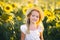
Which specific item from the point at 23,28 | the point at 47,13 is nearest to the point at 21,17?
the point at 23,28

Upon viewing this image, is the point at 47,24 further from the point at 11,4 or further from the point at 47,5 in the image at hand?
the point at 11,4

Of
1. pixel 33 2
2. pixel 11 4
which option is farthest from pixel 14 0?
pixel 33 2

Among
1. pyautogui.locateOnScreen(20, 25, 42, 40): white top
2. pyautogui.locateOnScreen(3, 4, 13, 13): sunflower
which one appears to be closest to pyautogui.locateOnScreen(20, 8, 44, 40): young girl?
pyautogui.locateOnScreen(20, 25, 42, 40): white top

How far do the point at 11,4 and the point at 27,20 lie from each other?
233 millimetres

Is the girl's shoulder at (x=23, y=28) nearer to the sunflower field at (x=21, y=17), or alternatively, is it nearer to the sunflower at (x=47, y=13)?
the sunflower field at (x=21, y=17)

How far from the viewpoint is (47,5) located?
87.3 inches

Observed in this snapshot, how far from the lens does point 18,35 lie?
2.15 meters

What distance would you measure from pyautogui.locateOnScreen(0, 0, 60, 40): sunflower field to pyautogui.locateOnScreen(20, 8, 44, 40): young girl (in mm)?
43

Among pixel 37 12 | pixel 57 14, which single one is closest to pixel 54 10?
pixel 57 14

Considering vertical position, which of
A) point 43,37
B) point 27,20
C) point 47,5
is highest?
point 47,5

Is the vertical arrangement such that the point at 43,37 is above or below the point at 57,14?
below

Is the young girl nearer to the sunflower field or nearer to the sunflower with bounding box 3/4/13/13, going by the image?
the sunflower field

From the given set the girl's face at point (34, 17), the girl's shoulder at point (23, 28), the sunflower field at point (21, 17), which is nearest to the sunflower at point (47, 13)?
the sunflower field at point (21, 17)

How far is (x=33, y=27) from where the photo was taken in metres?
2.14
